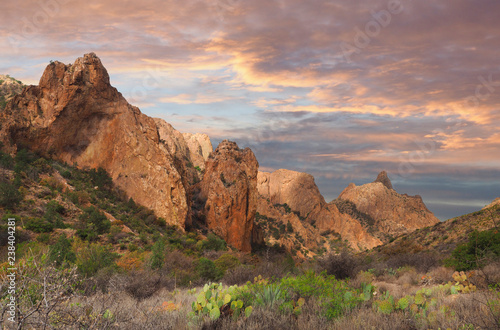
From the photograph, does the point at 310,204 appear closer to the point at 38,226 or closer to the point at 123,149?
the point at 123,149

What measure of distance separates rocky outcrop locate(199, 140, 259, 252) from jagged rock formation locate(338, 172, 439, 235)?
205 ft

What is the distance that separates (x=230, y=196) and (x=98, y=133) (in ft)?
70.2

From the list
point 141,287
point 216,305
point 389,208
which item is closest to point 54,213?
point 141,287

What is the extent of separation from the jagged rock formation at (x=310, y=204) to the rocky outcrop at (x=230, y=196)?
3009 centimetres

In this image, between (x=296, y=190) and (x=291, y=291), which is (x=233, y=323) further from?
(x=296, y=190)

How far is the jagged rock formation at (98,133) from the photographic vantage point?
37625 mm

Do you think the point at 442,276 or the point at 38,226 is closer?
the point at 442,276

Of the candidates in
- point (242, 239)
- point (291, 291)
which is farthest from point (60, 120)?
point (291, 291)

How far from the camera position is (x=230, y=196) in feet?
155

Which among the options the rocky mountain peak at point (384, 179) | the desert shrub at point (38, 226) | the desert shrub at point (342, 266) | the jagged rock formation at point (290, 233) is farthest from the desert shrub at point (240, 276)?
the rocky mountain peak at point (384, 179)

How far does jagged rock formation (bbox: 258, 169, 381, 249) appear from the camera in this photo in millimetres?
83881

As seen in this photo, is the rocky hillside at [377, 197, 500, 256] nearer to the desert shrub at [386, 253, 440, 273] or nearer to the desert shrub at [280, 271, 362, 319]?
the desert shrub at [386, 253, 440, 273]

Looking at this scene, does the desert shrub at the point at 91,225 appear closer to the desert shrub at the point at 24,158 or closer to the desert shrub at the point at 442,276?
the desert shrub at the point at 24,158

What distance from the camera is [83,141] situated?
4025 cm
